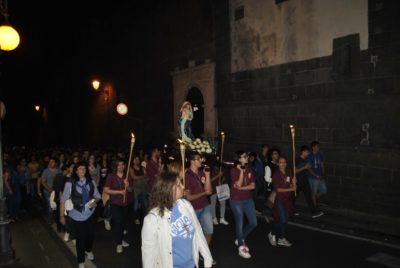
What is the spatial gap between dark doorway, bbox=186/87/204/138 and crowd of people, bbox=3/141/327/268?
5299 millimetres

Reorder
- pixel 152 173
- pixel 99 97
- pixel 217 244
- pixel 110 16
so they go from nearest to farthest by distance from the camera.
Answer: pixel 217 244 → pixel 152 173 → pixel 110 16 → pixel 99 97

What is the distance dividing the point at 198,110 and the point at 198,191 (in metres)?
12.2

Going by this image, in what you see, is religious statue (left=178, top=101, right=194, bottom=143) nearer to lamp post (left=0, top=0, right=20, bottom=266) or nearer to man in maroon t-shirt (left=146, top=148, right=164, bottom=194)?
man in maroon t-shirt (left=146, top=148, right=164, bottom=194)

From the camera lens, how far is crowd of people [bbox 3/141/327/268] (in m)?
3.65

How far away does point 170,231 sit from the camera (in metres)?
3.58

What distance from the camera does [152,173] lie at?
32.5 ft

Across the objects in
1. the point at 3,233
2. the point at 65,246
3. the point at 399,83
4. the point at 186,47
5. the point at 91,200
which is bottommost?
the point at 65,246

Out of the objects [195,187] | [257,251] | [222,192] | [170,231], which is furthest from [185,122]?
[170,231]

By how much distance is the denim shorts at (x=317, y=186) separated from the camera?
10719 mm

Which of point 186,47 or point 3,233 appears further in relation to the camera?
point 186,47

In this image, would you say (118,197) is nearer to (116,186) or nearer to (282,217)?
(116,186)

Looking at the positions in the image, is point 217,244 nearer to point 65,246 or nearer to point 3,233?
point 65,246

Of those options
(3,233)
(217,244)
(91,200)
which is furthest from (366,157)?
(3,233)

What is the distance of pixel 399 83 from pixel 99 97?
25.1 metres
